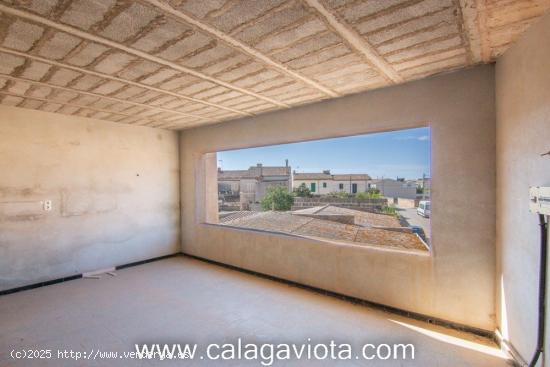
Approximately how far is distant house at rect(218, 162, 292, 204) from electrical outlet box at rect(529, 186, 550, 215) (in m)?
10.4

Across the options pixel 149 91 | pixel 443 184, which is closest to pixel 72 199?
pixel 149 91

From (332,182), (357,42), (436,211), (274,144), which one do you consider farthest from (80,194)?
(332,182)

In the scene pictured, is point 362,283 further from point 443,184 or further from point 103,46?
point 103,46

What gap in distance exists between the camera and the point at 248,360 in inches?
95.2

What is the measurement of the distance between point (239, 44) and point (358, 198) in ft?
26.6

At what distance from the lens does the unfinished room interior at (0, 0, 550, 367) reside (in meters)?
1.93

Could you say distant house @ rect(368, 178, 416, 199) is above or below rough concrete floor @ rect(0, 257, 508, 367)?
above

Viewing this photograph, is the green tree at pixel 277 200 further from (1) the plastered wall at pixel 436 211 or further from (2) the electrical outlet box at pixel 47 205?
(2) the electrical outlet box at pixel 47 205

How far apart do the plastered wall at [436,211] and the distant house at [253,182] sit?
850cm

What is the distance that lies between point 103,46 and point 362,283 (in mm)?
3637

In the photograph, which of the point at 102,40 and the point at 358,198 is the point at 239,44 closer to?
the point at 102,40

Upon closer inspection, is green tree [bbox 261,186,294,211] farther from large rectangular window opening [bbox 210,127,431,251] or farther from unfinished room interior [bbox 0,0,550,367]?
unfinished room interior [bbox 0,0,550,367]

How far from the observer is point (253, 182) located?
1584 cm

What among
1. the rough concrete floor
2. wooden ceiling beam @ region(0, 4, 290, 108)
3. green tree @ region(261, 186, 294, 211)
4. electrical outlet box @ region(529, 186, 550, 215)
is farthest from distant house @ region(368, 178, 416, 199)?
wooden ceiling beam @ region(0, 4, 290, 108)
